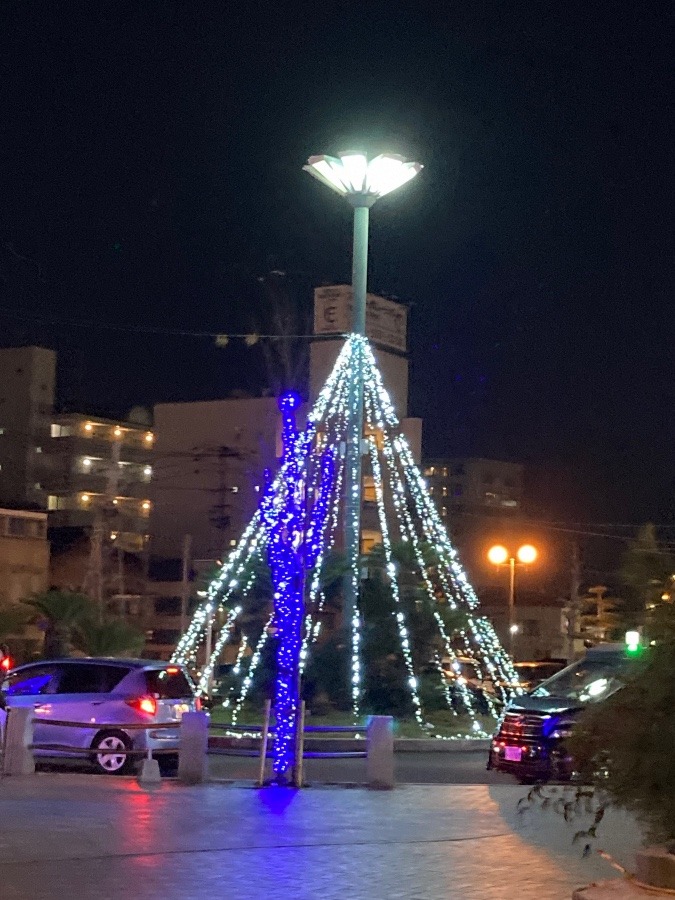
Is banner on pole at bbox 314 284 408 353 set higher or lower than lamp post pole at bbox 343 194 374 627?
higher

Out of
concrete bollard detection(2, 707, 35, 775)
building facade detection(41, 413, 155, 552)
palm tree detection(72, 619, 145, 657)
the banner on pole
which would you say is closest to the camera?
concrete bollard detection(2, 707, 35, 775)

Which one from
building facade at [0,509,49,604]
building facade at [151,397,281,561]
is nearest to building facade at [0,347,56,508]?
building facade at [151,397,281,561]

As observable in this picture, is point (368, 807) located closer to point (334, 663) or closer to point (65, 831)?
point (65, 831)

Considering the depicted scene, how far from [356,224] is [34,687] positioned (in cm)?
1313

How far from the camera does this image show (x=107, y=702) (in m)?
20.6

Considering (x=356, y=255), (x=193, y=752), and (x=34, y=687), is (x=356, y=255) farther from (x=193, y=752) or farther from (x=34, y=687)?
(x=193, y=752)

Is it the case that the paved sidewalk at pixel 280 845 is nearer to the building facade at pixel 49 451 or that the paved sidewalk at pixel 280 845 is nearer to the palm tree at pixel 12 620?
the palm tree at pixel 12 620

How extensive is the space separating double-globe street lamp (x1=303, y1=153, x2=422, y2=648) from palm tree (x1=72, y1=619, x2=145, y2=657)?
25.0ft

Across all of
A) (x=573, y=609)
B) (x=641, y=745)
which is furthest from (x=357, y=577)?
(x=573, y=609)

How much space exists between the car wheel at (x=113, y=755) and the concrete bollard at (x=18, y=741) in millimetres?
1522

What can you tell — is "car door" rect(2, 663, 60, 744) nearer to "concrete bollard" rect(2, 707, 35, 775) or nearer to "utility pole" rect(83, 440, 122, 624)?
"concrete bollard" rect(2, 707, 35, 775)

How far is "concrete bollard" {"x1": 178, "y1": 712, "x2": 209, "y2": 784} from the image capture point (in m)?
18.2

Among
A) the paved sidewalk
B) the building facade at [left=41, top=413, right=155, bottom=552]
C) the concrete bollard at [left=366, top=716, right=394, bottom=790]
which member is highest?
the building facade at [left=41, top=413, right=155, bottom=552]

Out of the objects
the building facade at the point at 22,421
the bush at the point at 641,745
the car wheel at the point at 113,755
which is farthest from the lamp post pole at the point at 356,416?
the building facade at the point at 22,421
